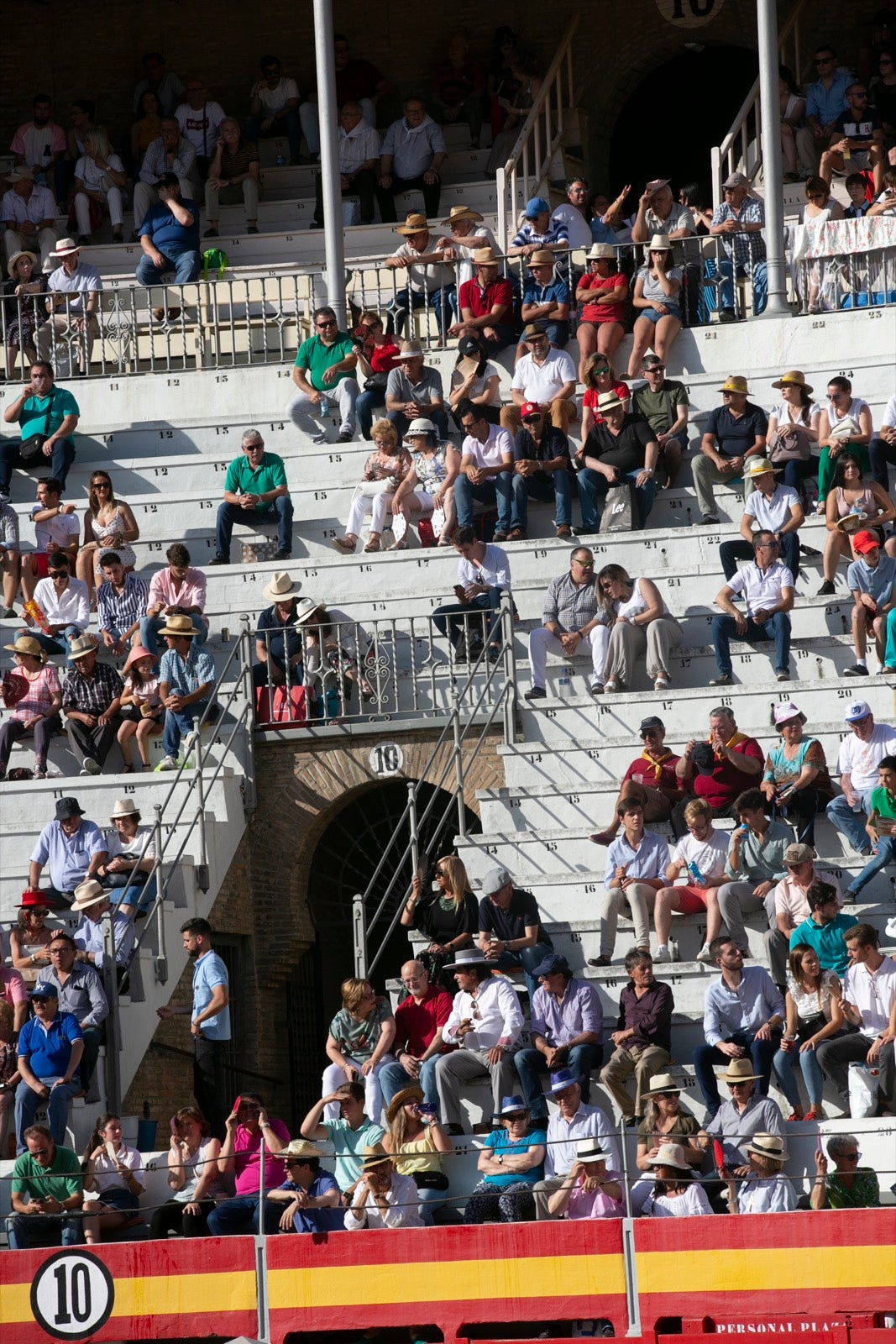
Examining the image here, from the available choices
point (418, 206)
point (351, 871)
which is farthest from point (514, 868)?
point (418, 206)

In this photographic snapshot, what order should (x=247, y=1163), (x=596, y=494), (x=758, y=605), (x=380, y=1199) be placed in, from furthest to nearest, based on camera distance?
(x=596, y=494) < (x=758, y=605) < (x=247, y=1163) < (x=380, y=1199)

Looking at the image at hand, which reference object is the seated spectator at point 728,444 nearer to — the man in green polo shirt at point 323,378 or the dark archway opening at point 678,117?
the man in green polo shirt at point 323,378

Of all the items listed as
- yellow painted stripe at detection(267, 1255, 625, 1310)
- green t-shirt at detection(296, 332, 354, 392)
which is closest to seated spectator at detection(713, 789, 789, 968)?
yellow painted stripe at detection(267, 1255, 625, 1310)

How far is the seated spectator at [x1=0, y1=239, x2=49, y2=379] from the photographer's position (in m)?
24.1

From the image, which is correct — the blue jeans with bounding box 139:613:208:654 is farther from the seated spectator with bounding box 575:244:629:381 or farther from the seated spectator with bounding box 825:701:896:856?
the seated spectator with bounding box 825:701:896:856

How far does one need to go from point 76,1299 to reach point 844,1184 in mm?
3962

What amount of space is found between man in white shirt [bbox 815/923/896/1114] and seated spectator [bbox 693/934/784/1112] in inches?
15.2

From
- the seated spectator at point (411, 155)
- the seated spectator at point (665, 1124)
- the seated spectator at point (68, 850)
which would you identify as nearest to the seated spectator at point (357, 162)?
the seated spectator at point (411, 155)

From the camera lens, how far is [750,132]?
28.0 meters

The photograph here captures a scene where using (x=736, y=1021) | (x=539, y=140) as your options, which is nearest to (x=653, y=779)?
(x=736, y=1021)

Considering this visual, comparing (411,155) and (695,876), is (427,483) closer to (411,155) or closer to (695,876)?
(695,876)

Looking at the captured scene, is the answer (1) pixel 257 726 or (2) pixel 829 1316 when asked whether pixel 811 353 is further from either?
(2) pixel 829 1316

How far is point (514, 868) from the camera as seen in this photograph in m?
17.7

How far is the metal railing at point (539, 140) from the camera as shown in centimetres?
2495
